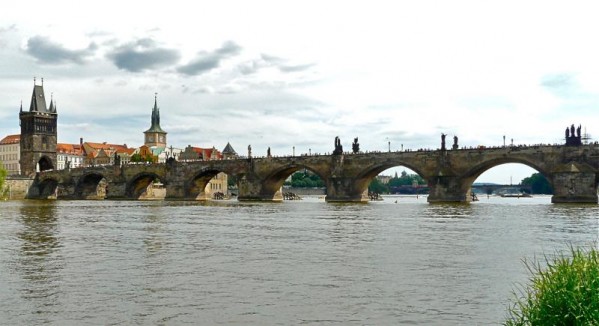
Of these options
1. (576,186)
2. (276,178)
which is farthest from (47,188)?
(576,186)

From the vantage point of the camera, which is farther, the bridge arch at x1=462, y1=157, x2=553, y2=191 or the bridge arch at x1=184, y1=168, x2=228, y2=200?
the bridge arch at x1=184, y1=168, x2=228, y2=200

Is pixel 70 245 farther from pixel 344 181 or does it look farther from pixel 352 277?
pixel 344 181

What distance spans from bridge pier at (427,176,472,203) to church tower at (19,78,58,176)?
11111 centimetres

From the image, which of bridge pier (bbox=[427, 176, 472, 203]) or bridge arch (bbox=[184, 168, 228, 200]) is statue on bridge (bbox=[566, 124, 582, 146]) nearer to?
bridge pier (bbox=[427, 176, 472, 203])

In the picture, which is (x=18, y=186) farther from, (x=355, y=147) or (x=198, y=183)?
(x=355, y=147)

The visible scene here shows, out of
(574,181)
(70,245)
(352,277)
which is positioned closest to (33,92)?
(574,181)

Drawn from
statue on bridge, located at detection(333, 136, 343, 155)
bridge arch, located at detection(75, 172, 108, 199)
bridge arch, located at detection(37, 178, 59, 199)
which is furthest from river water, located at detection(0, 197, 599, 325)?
bridge arch, located at detection(37, 178, 59, 199)

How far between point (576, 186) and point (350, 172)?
31.3m

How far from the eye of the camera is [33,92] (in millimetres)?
163250

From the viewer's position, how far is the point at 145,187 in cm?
12988

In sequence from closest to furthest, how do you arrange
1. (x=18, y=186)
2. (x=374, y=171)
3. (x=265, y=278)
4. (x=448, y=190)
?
(x=265, y=278) < (x=448, y=190) < (x=374, y=171) < (x=18, y=186)

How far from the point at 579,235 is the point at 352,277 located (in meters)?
16.8

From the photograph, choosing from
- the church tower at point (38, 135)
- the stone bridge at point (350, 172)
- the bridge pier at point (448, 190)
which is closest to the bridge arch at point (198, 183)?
the stone bridge at point (350, 172)

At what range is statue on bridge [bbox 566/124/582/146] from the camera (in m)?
71.0
